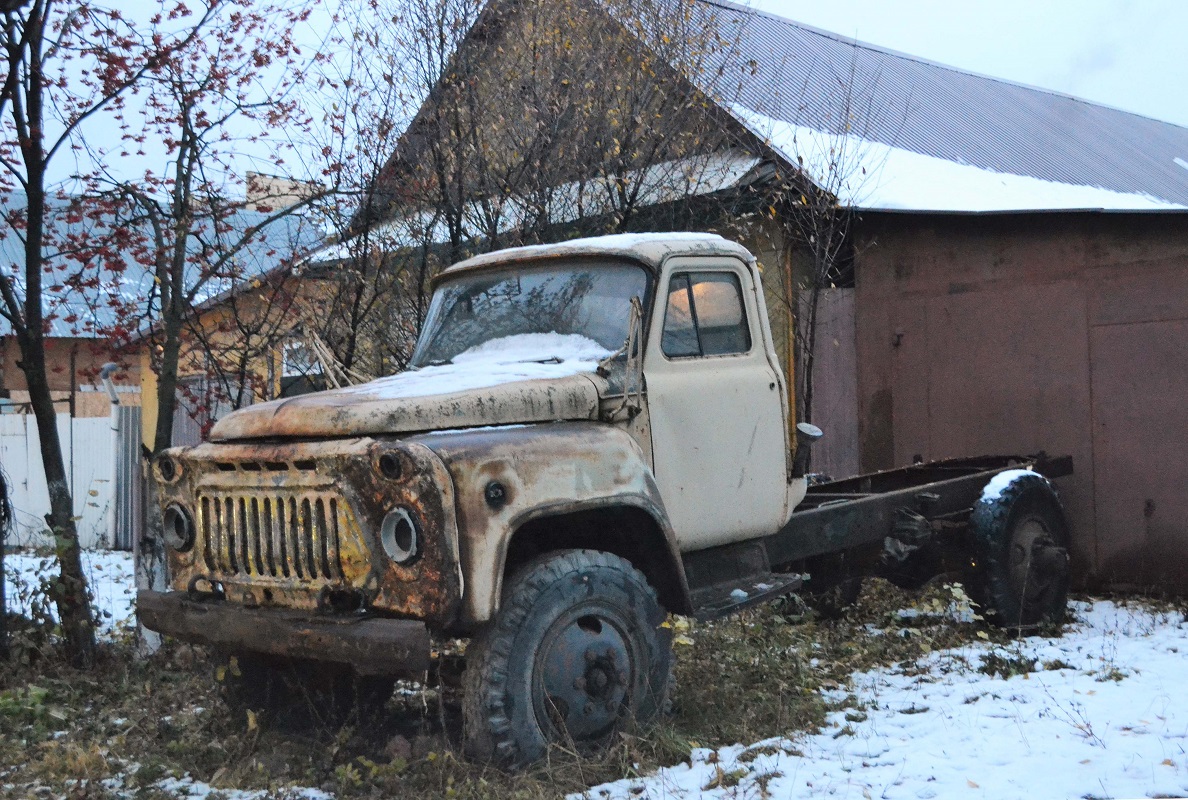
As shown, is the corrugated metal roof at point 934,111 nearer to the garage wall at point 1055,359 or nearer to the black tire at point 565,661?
the garage wall at point 1055,359

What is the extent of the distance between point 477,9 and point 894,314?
4295 millimetres

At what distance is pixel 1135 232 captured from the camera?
891 cm

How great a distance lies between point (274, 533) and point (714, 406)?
2.17 m

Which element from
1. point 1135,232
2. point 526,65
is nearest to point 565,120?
point 526,65

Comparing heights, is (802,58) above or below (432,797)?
above

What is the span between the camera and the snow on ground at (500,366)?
526cm

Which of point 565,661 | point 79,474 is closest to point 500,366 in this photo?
point 565,661

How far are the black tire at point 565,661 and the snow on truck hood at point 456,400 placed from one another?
0.65 metres

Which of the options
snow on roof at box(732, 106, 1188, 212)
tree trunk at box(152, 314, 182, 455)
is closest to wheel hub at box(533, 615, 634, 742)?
tree trunk at box(152, 314, 182, 455)

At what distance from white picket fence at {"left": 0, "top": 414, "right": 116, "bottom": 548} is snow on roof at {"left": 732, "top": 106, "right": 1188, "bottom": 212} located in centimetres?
867

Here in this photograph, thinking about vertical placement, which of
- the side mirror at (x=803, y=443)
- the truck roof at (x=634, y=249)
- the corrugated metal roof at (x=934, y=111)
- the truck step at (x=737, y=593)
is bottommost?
the truck step at (x=737, y=593)

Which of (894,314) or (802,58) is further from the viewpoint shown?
(802,58)

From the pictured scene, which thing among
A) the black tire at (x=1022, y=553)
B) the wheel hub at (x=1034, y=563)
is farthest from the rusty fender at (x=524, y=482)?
the wheel hub at (x=1034, y=563)

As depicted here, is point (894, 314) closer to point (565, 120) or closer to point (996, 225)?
point (996, 225)
